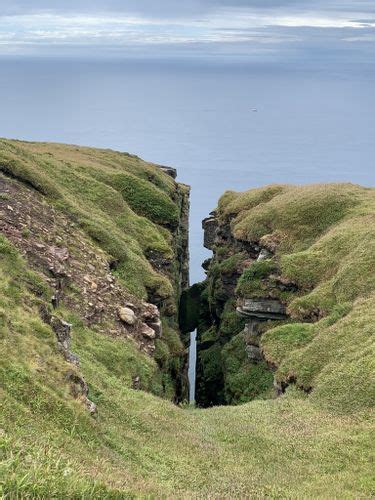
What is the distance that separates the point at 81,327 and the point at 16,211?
11.2m

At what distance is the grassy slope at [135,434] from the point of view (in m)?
13.3

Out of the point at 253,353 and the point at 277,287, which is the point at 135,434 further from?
the point at 277,287

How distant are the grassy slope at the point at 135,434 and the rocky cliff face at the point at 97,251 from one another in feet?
6.32

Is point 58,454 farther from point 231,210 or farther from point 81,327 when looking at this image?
point 231,210

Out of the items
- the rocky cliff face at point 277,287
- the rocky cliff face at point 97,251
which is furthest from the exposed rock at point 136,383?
the rocky cliff face at point 277,287

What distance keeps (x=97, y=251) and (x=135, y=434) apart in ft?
74.2

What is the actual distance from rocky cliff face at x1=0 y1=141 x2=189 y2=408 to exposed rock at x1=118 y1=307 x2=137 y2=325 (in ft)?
0.22

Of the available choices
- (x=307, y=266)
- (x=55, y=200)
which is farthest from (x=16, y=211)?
(x=307, y=266)

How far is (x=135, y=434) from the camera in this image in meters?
22.1

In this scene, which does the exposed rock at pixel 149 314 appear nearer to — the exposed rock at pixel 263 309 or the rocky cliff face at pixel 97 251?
the rocky cliff face at pixel 97 251

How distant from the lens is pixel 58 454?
46.4 ft

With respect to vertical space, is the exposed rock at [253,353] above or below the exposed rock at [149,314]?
below

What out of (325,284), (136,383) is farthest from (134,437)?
(325,284)

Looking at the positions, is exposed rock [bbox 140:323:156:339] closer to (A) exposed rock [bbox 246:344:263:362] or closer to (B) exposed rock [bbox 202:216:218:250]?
(A) exposed rock [bbox 246:344:263:362]
